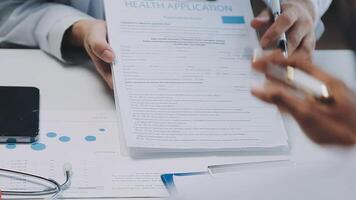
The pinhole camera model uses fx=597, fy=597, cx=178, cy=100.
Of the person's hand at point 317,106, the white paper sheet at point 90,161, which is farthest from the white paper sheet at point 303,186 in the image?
the white paper sheet at point 90,161

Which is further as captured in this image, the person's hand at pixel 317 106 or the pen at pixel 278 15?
the pen at pixel 278 15

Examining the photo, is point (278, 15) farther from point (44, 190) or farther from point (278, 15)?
point (44, 190)

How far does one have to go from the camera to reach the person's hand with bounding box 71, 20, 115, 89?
0.83 metres

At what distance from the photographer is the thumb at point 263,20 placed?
34.8 inches

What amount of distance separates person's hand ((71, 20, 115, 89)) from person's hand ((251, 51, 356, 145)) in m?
0.27

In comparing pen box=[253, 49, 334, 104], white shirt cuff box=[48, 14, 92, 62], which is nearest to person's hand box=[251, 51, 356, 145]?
pen box=[253, 49, 334, 104]

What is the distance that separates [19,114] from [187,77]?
235 mm

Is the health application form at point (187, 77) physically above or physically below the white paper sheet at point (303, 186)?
below

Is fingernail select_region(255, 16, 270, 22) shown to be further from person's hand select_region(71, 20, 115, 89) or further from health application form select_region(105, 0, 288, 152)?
person's hand select_region(71, 20, 115, 89)

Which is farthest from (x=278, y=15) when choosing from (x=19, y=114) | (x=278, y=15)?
(x=19, y=114)

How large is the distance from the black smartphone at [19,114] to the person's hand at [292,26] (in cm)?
33

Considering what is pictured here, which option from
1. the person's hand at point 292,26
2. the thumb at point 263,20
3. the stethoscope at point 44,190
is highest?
the stethoscope at point 44,190

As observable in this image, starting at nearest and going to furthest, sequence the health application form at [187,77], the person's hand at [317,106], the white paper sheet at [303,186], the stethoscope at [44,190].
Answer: the white paper sheet at [303,186] → the person's hand at [317,106] → the stethoscope at [44,190] → the health application form at [187,77]

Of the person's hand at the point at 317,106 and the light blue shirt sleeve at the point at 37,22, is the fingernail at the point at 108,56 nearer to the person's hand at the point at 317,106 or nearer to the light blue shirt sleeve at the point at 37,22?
the light blue shirt sleeve at the point at 37,22
